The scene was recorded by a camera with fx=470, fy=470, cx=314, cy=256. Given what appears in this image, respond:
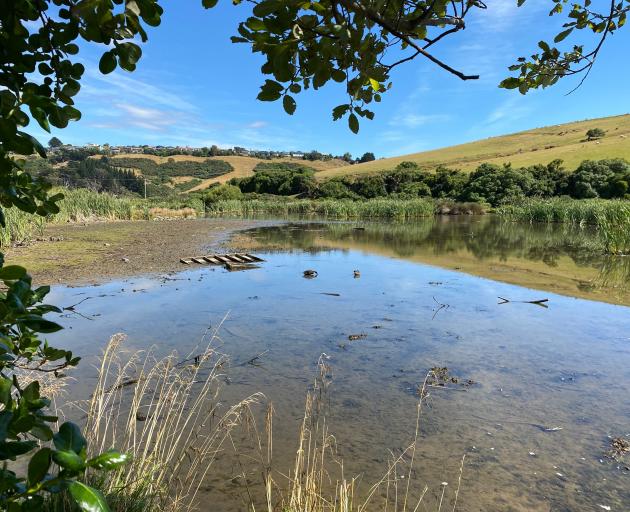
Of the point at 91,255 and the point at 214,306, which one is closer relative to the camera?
the point at 214,306

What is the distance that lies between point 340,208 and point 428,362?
4356 cm

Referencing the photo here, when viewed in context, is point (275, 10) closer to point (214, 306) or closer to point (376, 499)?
point (376, 499)

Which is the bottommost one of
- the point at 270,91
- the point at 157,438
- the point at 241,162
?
the point at 157,438

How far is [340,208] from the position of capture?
163 ft

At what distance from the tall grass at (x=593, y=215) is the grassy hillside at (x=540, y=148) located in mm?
21158

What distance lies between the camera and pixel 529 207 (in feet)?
130

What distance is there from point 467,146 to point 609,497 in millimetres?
96986

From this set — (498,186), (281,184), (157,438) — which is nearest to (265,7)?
(157,438)

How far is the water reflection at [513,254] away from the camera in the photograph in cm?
1248

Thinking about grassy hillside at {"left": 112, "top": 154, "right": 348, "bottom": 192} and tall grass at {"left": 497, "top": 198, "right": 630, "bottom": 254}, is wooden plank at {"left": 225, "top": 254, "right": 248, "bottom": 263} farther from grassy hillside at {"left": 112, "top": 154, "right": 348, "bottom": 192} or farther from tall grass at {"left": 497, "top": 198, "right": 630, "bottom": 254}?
grassy hillside at {"left": 112, "top": 154, "right": 348, "bottom": 192}

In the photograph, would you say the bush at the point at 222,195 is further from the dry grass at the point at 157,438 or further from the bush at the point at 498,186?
the dry grass at the point at 157,438

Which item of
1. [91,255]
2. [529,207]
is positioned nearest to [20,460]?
[91,255]

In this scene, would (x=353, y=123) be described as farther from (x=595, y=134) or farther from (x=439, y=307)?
(x=595, y=134)

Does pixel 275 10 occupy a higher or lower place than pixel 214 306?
higher
